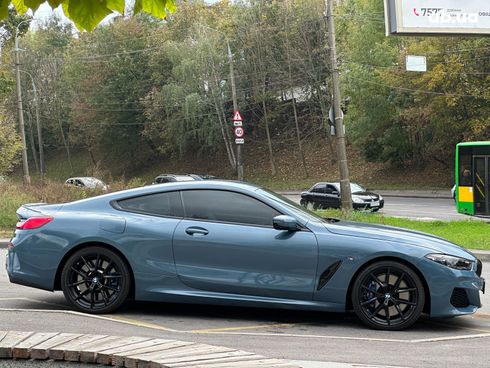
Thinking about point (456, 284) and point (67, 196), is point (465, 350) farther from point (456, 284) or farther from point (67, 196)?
point (67, 196)

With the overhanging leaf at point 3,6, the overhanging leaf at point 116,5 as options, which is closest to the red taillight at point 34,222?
the overhanging leaf at point 3,6

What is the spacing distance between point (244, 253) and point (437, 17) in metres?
18.6

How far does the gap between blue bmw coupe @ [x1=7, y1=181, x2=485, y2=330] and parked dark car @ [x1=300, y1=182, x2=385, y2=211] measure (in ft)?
75.2

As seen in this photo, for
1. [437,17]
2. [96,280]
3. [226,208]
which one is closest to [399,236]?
[226,208]

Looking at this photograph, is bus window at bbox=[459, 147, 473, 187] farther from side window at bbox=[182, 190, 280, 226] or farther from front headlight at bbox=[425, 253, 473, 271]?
side window at bbox=[182, 190, 280, 226]

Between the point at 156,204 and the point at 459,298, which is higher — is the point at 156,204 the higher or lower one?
the higher one

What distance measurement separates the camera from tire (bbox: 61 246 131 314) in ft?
23.2

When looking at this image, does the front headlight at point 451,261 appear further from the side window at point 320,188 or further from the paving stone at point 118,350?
the side window at point 320,188

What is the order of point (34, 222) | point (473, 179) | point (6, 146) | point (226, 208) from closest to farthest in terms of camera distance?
point (226, 208) → point (34, 222) → point (473, 179) → point (6, 146)

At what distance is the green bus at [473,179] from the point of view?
83.4 feet

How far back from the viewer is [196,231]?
7055mm

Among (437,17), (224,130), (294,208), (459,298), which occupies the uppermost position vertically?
(437,17)

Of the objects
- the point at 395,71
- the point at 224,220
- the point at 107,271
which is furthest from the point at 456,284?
the point at 395,71

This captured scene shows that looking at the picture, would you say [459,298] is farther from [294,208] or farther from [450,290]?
[294,208]
